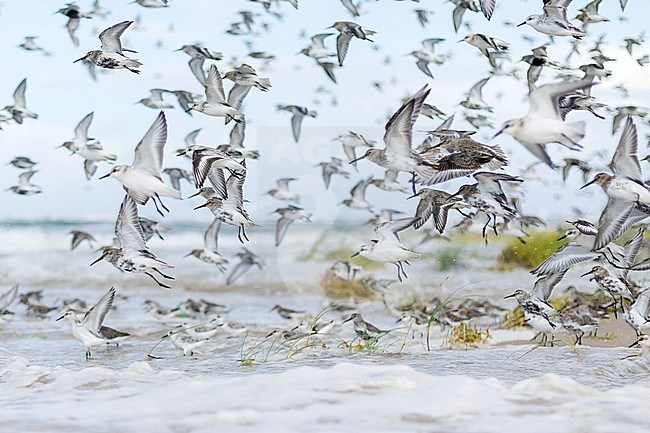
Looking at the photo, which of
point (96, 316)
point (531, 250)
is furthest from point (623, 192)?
point (531, 250)

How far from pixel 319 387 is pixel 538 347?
312 centimetres

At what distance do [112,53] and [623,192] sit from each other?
202 inches

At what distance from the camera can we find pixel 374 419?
3.98m

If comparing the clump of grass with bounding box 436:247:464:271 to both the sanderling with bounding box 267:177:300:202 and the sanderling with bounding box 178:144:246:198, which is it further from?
the sanderling with bounding box 178:144:246:198

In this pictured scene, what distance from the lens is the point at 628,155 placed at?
5.73m

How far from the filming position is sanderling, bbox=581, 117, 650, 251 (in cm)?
568

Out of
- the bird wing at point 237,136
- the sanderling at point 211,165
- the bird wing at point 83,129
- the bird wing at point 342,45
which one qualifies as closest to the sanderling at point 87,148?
the bird wing at point 83,129

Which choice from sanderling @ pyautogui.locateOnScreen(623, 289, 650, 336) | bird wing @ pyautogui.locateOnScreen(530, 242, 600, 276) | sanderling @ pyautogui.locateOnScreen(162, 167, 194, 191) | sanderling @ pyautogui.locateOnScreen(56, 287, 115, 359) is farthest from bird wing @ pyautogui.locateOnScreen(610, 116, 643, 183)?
sanderling @ pyautogui.locateOnScreen(162, 167, 194, 191)

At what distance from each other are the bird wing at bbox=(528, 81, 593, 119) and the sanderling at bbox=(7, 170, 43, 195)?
363 inches

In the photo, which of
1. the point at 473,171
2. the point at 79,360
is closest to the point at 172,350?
the point at 79,360

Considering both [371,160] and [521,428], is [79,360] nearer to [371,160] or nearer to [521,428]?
[371,160]

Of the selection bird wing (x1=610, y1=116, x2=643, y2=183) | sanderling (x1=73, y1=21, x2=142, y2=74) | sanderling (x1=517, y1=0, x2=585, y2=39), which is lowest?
bird wing (x1=610, y1=116, x2=643, y2=183)

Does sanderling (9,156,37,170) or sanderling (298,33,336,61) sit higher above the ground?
sanderling (298,33,336,61)

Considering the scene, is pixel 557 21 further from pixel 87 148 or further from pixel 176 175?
pixel 87 148
